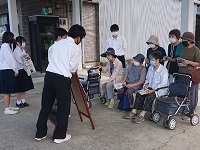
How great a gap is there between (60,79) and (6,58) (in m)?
1.72

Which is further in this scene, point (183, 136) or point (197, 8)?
point (197, 8)

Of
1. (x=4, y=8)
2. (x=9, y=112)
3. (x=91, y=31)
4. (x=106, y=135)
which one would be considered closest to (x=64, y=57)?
(x=106, y=135)

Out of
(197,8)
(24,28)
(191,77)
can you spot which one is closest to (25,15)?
(24,28)

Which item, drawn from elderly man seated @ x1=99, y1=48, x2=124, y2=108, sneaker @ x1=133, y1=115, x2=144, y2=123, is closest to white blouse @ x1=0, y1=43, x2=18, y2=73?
elderly man seated @ x1=99, y1=48, x2=124, y2=108

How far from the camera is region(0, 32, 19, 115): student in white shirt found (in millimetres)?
4406

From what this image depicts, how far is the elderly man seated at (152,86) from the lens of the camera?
408 cm

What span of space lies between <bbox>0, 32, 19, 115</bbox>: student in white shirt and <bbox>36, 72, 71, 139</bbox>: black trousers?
147 centimetres

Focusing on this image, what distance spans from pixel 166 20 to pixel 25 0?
7.33m

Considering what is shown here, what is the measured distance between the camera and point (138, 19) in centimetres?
1113

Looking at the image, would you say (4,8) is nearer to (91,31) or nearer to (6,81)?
(91,31)

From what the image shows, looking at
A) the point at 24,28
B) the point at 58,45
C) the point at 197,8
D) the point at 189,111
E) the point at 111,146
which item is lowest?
the point at 111,146

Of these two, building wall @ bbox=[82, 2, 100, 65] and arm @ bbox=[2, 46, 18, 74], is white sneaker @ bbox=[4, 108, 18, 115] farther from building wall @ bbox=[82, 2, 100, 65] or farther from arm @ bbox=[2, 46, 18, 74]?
building wall @ bbox=[82, 2, 100, 65]

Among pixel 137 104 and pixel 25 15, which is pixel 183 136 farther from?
pixel 25 15

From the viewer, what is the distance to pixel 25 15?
8.13 m
